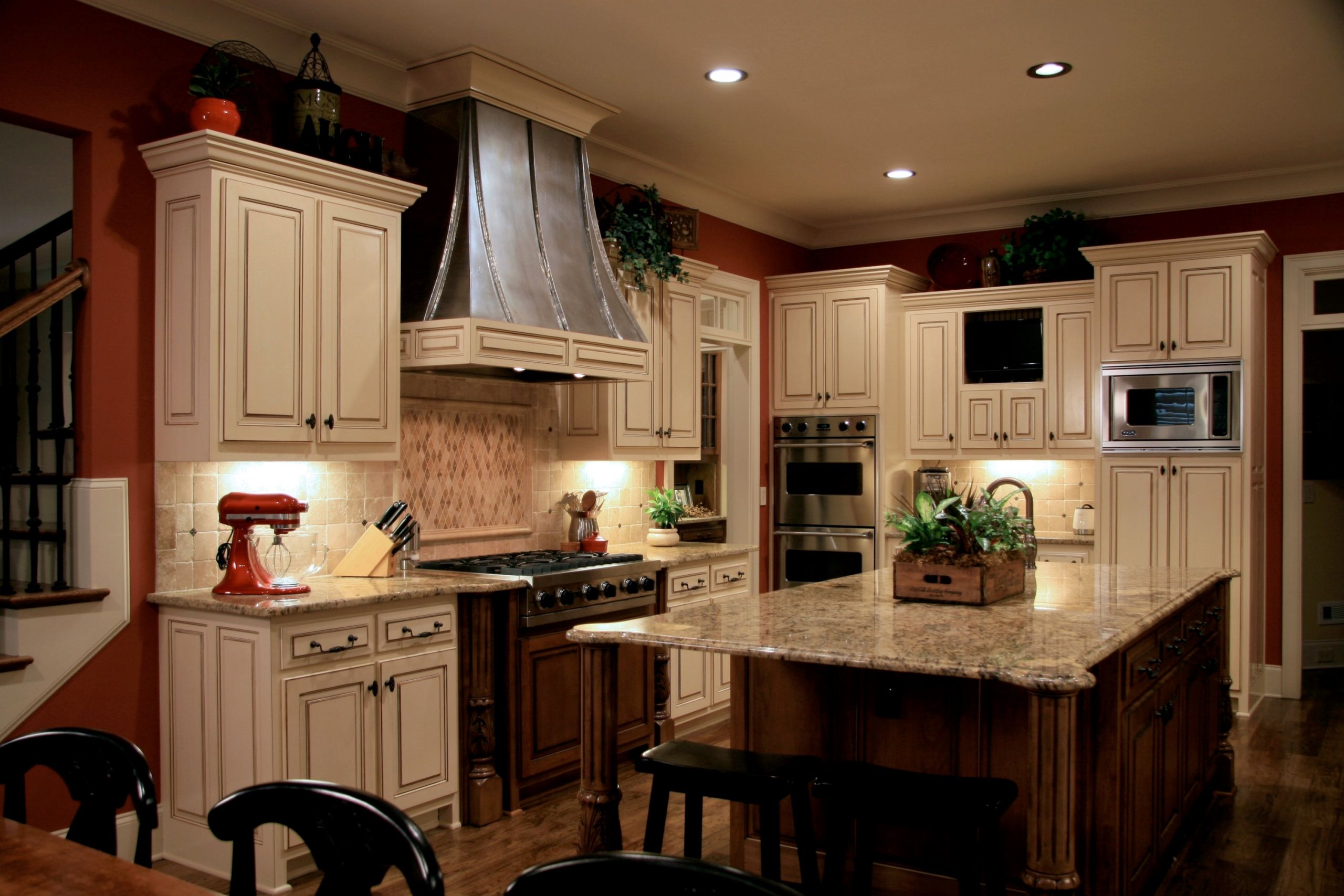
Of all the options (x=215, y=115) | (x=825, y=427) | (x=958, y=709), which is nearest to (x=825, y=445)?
(x=825, y=427)

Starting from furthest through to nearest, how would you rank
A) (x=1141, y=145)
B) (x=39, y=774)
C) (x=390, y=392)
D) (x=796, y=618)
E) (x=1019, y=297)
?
(x=1019, y=297)
(x=1141, y=145)
(x=390, y=392)
(x=39, y=774)
(x=796, y=618)

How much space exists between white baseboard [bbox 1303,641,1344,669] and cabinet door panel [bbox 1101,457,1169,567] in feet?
6.90

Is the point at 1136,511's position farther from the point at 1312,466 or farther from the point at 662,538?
the point at 662,538

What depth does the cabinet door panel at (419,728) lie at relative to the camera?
3648 millimetres

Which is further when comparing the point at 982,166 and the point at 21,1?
the point at 982,166

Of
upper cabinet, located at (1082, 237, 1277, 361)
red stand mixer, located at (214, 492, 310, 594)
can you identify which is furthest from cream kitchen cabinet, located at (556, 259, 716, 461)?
upper cabinet, located at (1082, 237, 1277, 361)

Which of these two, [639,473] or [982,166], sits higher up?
[982,166]

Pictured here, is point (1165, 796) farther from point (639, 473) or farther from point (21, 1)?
Result: point (21, 1)

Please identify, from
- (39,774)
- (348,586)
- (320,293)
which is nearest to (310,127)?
(320,293)

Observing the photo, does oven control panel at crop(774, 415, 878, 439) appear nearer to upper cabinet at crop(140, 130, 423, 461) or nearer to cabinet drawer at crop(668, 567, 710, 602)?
cabinet drawer at crop(668, 567, 710, 602)

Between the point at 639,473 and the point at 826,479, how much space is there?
1.42 meters

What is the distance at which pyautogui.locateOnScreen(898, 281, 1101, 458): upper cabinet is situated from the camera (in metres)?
6.28

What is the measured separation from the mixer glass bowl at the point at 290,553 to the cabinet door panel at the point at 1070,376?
4.29 metres

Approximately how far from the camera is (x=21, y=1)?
3.22 meters
